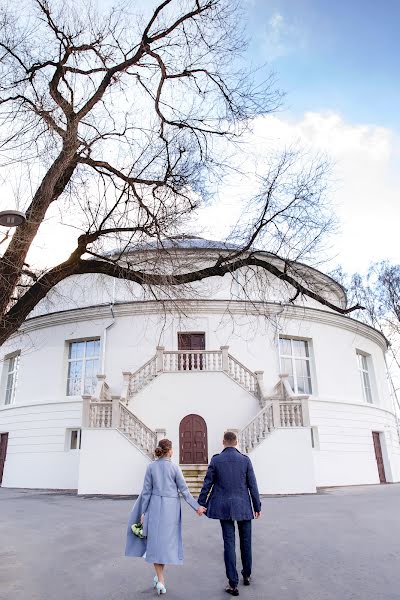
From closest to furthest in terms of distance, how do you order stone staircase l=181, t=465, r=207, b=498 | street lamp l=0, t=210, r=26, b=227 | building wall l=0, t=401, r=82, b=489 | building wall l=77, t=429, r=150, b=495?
street lamp l=0, t=210, r=26, b=227
building wall l=77, t=429, r=150, b=495
stone staircase l=181, t=465, r=207, b=498
building wall l=0, t=401, r=82, b=489

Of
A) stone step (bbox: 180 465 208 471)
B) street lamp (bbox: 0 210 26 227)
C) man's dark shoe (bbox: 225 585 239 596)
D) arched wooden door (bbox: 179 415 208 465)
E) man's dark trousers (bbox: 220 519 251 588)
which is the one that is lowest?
man's dark shoe (bbox: 225 585 239 596)

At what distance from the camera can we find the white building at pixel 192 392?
14539 millimetres

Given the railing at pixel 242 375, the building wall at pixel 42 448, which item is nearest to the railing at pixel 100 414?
the building wall at pixel 42 448

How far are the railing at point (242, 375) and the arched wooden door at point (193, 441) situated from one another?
6.51 feet

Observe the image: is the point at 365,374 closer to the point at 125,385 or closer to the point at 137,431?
the point at 125,385

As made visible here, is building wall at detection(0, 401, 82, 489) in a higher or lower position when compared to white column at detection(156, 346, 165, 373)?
lower

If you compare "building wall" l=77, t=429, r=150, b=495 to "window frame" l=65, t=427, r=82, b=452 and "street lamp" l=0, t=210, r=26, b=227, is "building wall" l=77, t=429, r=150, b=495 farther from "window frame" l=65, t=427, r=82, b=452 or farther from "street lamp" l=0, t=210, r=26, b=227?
"street lamp" l=0, t=210, r=26, b=227

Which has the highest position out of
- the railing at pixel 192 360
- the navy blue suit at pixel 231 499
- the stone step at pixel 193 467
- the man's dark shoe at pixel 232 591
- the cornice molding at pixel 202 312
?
the cornice molding at pixel 202 312

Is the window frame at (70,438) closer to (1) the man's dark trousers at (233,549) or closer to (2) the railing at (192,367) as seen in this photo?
(2) the railing at (192,367)

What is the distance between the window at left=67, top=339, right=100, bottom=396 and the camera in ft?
62.1

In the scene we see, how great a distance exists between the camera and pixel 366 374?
22.8 metres

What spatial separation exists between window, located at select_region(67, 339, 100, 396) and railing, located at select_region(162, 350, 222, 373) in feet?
11.8

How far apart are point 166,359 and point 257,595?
13076mm

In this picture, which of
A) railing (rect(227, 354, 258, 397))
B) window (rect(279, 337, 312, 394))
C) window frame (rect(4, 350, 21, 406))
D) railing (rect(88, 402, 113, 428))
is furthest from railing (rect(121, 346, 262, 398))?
window frame (rect(4, 350, 21, 406))
